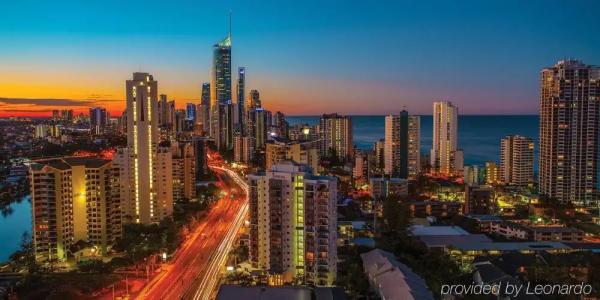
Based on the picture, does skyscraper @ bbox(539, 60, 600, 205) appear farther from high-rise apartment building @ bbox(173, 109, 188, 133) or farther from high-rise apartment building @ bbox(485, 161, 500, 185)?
high-rise apartment building @ bbox(173, 109, 188, 133)

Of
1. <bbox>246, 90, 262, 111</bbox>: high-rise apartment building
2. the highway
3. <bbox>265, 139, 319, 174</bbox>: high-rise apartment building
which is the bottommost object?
the highway

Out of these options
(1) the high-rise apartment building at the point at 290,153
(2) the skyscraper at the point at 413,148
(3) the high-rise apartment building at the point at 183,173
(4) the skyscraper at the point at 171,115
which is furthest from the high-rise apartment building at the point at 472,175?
(4) the skyscraper at the point at 171,115

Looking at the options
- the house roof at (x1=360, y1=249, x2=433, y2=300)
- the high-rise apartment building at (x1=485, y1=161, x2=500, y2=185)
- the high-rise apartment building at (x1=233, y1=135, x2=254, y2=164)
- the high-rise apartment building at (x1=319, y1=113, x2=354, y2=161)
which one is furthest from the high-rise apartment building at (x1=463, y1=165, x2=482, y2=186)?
the house roof at (x1=360, y1=249, x2=433, y2=300)

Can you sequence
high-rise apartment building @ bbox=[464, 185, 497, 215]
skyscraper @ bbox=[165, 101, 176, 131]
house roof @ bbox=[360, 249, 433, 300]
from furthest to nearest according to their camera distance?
skyscraper @ bbox=[165, 101, 176, 131], high-rise apartment building @ bbox=[464, 185, 497, 215], house roof @ bbox=[360, 249, 433, 300]

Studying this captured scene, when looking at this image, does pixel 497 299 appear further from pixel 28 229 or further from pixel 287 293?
pixel 28 229

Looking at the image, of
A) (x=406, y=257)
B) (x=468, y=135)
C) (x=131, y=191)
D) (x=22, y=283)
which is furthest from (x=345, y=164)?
(x=468, y=135)

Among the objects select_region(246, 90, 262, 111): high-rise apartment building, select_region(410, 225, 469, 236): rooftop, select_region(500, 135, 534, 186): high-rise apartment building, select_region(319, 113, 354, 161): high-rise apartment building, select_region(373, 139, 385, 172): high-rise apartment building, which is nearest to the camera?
select_region(410, 225, 469, 236): rooftop
